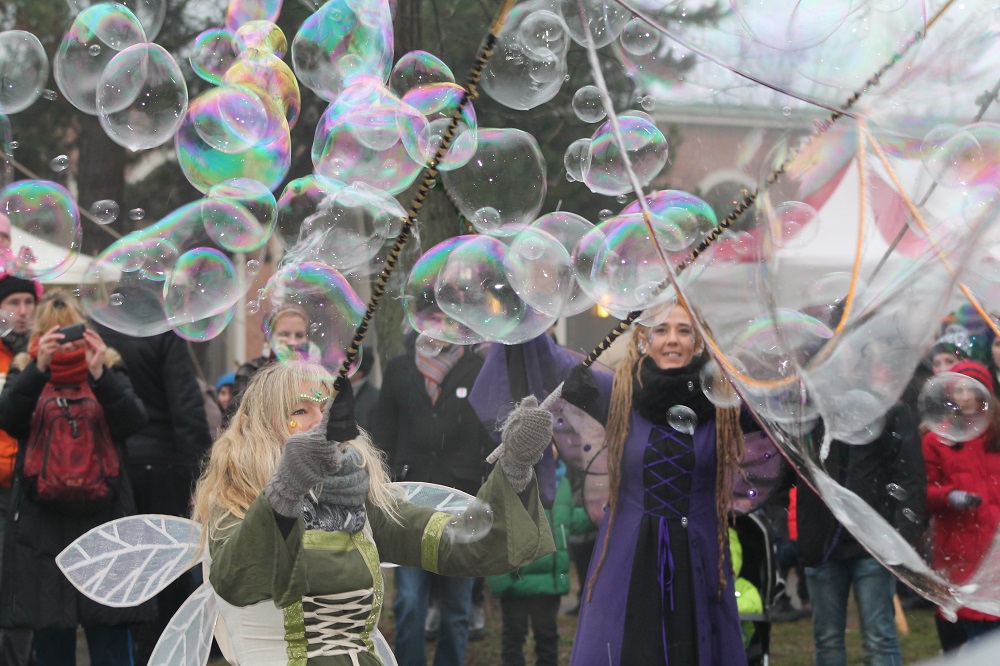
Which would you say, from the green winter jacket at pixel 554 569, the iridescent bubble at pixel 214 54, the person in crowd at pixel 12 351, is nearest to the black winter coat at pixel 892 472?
the iridescent bubble at pixel 214 54

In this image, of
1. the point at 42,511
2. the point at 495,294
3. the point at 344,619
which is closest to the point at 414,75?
the point at 495,294

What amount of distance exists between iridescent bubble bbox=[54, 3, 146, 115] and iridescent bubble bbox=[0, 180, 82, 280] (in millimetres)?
331

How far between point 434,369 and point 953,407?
2743 millimetres

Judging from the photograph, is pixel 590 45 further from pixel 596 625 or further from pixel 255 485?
pixel 596 625

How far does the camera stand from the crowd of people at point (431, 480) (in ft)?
10.6

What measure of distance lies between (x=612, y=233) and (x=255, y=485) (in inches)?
51.7

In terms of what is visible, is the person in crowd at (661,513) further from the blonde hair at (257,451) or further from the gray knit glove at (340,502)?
the gray knit glove at (340,502)

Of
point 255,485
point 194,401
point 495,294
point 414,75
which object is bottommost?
point 194,401

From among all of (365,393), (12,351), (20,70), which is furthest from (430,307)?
(365,393)

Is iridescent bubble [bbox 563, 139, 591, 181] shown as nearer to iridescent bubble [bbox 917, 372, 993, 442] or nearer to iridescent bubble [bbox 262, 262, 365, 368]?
iridescent bubble [bbox 262, 262, 365, 368]

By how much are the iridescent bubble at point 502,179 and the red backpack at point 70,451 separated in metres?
1.87

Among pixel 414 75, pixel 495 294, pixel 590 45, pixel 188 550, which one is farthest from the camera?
pixel 414 75

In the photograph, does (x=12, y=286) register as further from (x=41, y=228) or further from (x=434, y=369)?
(x=434, y=369)

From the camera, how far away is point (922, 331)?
10.8ft
